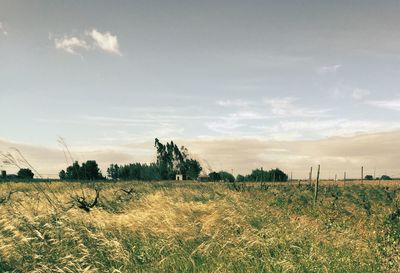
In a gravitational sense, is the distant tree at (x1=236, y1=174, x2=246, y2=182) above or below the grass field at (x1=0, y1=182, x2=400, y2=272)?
above

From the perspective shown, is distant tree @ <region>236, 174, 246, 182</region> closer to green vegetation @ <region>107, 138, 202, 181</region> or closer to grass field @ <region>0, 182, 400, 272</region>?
grass field @ <region>0, 182, 400, 272</region>

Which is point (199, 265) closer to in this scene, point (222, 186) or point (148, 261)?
point (148, 261)

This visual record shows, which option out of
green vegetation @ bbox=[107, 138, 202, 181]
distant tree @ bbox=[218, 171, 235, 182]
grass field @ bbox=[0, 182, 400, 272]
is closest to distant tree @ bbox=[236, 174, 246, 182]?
distant tree @ bbox=[218, 171, 235, 182]

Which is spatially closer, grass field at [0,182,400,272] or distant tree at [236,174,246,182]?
grass field at [0,182,400,272]

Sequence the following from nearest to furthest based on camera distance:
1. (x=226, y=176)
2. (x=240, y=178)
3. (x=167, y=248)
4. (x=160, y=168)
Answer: (x=167, y=248)
(x=226, y=176)
(x=240, y=178)
(x=160, y=168)

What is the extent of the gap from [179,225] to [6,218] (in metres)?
2.92

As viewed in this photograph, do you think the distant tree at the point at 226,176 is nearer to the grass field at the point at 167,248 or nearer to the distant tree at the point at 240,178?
the distant tree at the point at 240,178

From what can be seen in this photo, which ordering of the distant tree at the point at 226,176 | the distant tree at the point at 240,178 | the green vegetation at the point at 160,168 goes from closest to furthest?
the distant tree at the point at 226,176
the distant tree at the point at 240,178
the green vegetation at the point at 160,168

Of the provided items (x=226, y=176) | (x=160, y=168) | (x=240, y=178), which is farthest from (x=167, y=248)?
(x=160, y=168)

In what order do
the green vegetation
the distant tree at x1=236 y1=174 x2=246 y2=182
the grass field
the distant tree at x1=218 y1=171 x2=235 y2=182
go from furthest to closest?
1. the green vegetation
2. the distant tree at x1=236 y1=174 x2=246 y2=182
3. the distant tree at x1=218 y1=171 x2=235 y2=182
4. the grass field

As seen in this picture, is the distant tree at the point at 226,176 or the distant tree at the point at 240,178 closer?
the distant tree at the point at 226,176

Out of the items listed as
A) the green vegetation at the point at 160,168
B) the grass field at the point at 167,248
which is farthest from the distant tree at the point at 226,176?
the green vegetation at the point at 160,168

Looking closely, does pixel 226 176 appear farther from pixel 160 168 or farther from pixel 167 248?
pixel 160 168

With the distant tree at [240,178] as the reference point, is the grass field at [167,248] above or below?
below
